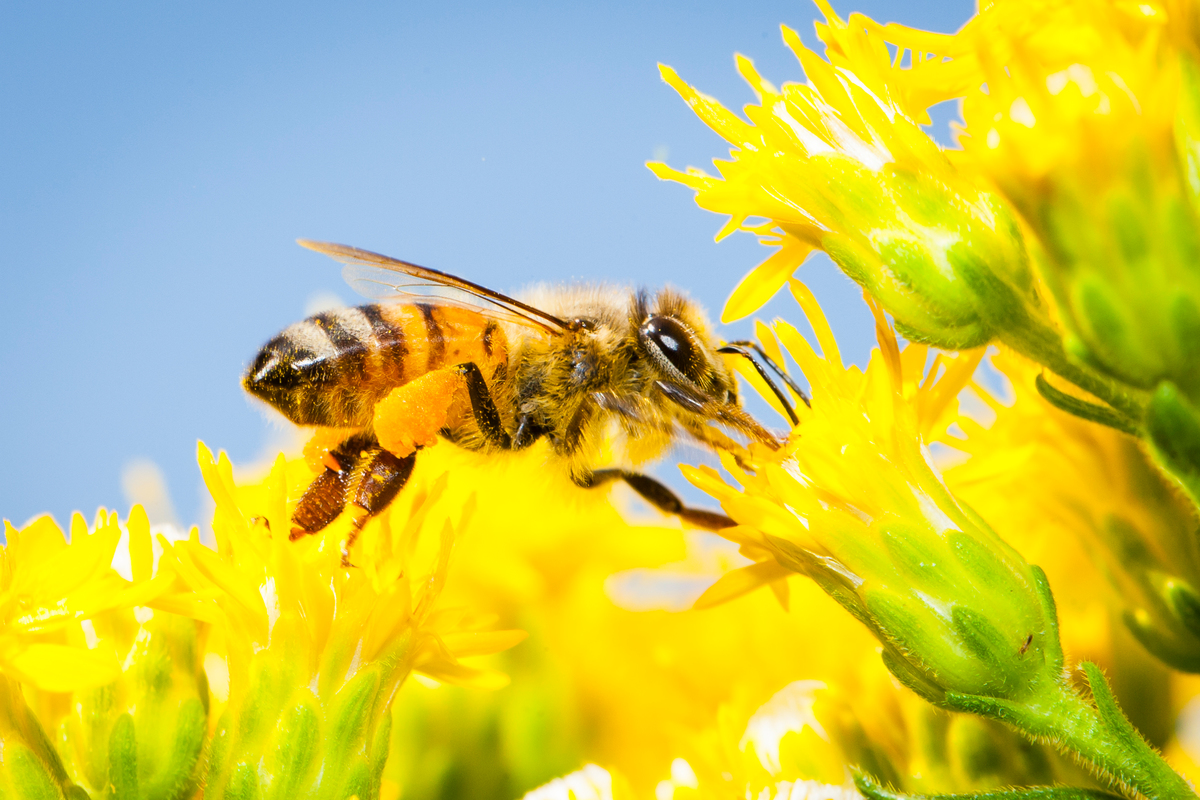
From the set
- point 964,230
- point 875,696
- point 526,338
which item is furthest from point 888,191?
point 875,696

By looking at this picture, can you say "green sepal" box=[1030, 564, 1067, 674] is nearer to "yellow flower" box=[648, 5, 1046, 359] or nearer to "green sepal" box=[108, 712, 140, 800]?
"yellow flower" box=[648, 5, 1046, 359]

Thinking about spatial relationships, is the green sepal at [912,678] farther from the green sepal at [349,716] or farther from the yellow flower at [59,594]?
the yellow flower at [59,594]

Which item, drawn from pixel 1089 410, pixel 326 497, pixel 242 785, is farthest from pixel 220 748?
pixel 1089 410

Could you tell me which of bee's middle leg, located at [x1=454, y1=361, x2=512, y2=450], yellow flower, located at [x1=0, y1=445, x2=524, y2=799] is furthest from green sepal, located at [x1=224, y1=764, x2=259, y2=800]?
bee's middle leg, located at [x1=454, y1=361, x2=512, y2=450]

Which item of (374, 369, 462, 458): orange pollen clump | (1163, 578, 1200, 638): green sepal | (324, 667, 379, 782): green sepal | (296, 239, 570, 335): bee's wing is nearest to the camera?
(324, 667, 379, 782): green sepal

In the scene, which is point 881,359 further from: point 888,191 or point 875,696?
point 875,696

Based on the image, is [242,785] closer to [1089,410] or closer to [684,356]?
[684,356]
